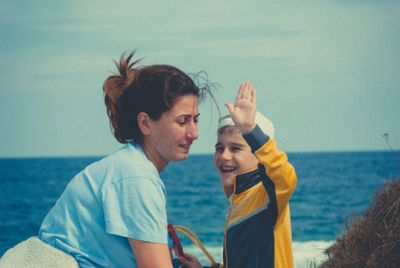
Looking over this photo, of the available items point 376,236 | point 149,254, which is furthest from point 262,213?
point 376,236

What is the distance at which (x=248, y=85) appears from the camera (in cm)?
248

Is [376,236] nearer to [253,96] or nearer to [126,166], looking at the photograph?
[253,96]

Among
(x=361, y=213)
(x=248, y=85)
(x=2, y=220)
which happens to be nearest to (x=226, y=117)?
(x=248, y=85)

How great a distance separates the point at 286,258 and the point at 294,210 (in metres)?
28.9

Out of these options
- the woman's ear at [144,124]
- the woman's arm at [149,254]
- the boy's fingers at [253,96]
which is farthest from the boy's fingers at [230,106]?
the woman's arm at [149,254]

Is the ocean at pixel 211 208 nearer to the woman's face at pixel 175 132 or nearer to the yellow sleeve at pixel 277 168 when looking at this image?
the yellow sleeve at pixel 277 168

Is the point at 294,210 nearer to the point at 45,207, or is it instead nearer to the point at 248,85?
the point at 45,207

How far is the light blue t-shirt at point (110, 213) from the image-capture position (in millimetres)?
2078

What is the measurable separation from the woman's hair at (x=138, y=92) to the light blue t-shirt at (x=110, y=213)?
20cm

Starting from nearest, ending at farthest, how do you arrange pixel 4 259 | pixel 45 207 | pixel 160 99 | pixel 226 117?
pixel 4 259, pixel 160 99, pixel 226 117, pixel 45 207

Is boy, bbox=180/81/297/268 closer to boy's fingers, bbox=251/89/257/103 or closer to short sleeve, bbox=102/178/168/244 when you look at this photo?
boy's fingers, bbox=251/89/257/103

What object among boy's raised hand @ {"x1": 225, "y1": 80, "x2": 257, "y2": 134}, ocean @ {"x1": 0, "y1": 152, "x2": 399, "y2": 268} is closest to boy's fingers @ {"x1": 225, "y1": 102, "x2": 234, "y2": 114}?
boy's raised hand @ {"x1": 225, "y1": 80, "x2": 257, "y2": 134}

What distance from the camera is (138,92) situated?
2373 mm

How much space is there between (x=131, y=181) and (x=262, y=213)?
2.86 ft
